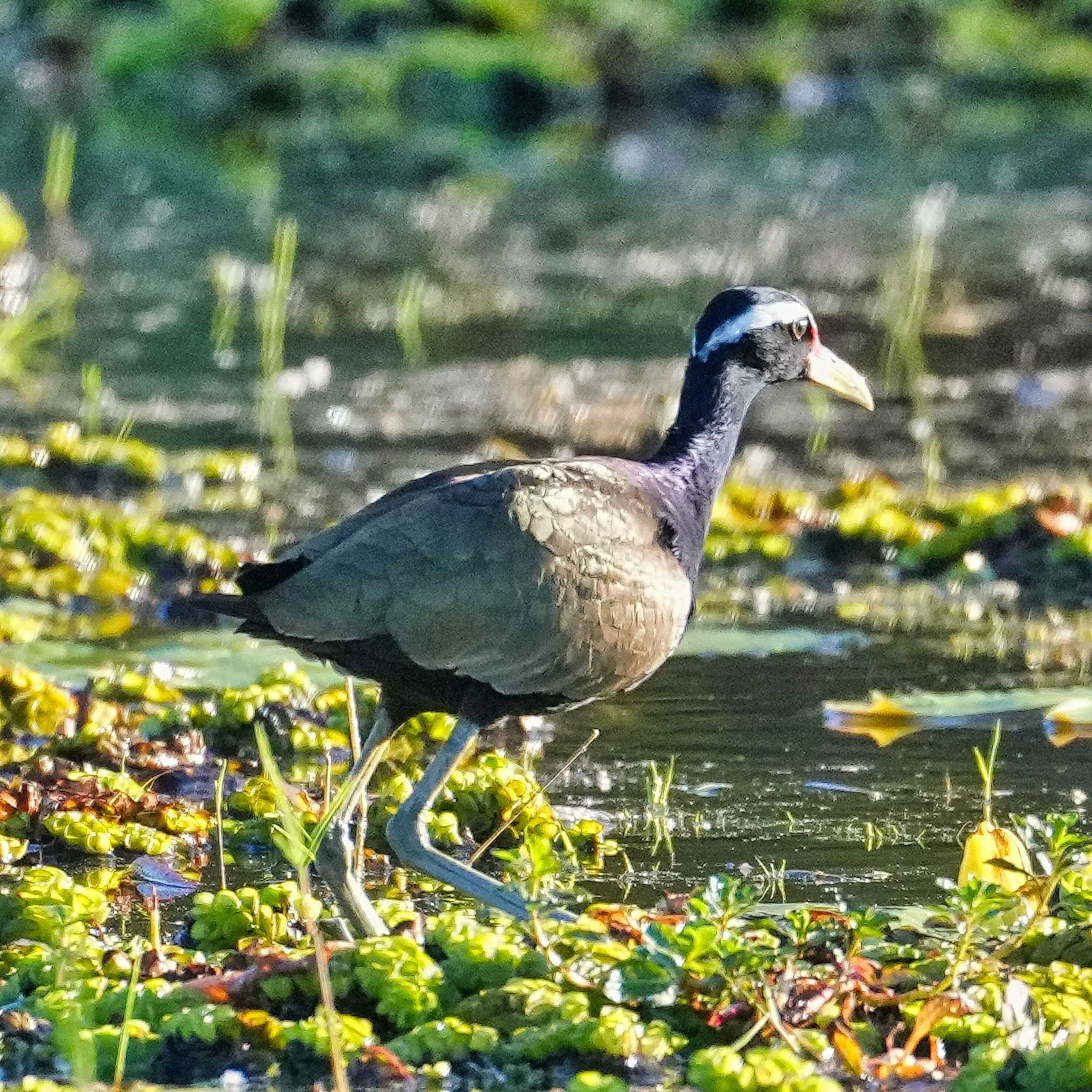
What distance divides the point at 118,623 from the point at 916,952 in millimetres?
3794

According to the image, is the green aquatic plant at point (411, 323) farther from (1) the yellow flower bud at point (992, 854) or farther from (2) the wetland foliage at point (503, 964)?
(1) the yellow flower bud at point (992, 854)

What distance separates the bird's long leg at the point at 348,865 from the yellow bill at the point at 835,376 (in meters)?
1.61

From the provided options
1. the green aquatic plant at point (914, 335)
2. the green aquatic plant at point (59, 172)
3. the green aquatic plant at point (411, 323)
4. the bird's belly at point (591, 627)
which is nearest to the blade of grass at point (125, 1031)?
the bird's belly at point (591, 627)

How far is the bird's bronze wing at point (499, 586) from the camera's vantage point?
4621mm

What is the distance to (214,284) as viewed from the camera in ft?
44.8

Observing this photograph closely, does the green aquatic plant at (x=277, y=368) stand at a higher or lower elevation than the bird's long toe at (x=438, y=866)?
higher

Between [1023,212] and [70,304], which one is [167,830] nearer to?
[70,304]

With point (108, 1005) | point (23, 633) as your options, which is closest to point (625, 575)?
point (108, 1005)

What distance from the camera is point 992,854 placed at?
4410 mm

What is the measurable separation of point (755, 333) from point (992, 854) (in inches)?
62.3

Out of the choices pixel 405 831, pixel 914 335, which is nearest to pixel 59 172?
pixel 914 335

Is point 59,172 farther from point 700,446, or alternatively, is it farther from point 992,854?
point 992,854

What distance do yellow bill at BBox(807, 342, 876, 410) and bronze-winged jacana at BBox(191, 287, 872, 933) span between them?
0.92 m

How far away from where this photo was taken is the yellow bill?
18.7 ft
